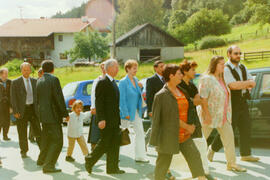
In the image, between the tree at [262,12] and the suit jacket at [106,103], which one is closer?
the suit jacket at [106,103]

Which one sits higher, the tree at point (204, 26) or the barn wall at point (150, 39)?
the tree at point (204, 26)

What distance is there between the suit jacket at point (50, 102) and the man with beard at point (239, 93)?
2.82 m

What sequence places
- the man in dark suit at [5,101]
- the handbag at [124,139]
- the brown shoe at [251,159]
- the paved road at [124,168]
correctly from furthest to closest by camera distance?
the man in dark suit at [5,101]
the brown shoe at [251,159]
the handbag at [124,139]
the paved road at [124,168]

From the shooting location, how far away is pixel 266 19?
44.5 m

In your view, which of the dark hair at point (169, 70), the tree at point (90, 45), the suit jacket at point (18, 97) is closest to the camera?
the dark hair at point (169, 70)

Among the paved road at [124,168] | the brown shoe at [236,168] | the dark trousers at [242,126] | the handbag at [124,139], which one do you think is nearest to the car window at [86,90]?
the paved road at [124,168]

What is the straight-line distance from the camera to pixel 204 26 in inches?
2977

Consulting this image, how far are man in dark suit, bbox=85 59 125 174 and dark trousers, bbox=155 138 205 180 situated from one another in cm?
156

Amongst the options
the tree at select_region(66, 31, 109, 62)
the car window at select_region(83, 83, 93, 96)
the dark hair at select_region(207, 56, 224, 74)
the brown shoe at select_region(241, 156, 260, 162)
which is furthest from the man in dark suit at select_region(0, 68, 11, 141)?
the tree at select_region(66, 31, 109, 62)

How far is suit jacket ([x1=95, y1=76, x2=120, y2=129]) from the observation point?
6.26 m

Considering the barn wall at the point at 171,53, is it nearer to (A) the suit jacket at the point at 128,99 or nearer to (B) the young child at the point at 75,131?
(B) the young child at the point at 75,131

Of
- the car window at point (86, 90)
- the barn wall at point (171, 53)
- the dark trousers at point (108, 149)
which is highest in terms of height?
the barn wall at point (171, 53)

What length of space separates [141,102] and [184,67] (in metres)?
1.80

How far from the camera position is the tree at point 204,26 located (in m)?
75.4
